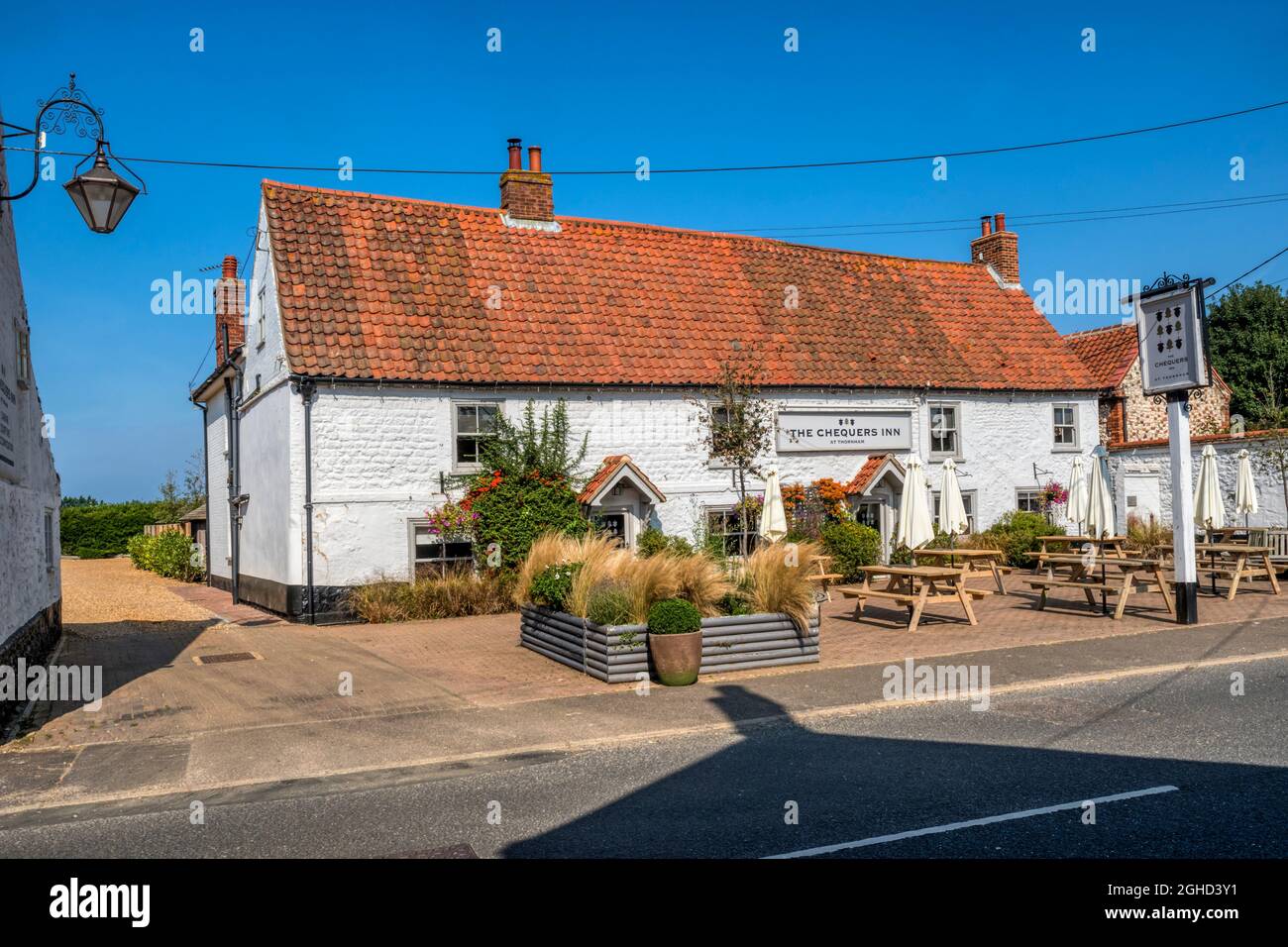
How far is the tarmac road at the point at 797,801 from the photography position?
583 cm

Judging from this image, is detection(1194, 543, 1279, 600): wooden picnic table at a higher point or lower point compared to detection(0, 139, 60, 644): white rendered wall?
lower

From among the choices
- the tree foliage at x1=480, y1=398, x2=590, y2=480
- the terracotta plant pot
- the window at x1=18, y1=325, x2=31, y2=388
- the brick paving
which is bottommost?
the brick paving

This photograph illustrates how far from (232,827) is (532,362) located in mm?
14533

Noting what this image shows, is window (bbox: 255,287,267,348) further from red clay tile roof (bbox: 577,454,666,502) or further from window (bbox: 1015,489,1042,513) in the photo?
window (bbox: 1015,489,1042,513)

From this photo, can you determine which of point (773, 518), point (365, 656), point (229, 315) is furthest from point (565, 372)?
point (229, 315)

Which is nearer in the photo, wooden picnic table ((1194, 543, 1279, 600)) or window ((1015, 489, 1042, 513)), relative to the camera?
wooden picnic table ((1194, 543, 1279, 600))

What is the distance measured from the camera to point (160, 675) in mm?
12508

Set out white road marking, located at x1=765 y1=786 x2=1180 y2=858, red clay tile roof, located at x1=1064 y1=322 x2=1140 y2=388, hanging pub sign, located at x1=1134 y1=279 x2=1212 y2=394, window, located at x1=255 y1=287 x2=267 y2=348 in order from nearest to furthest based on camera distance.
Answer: white road marking, located at x1=765 y1=786 x2=1180 y2=858
hanging pub sign, located at x1=1134 y1=279 x2=1212 y2=394
window, located at x1=255 y1=287 x2=267 y2=348
red clay tile roof, located at x1=1064 y1=322 x2=1140 y2=388

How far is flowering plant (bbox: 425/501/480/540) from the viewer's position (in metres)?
19.0

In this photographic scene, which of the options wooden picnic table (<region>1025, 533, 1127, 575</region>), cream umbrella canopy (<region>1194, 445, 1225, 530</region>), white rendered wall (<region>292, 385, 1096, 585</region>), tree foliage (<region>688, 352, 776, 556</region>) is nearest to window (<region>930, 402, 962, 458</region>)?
white rendered wall (<region>292, 385, 1096, 585</region>)

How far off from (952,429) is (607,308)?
9.23 m

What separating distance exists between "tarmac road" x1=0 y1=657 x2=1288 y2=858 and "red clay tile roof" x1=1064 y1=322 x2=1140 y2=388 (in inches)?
927

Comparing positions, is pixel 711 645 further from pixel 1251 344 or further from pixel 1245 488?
→ pixel 1251 344

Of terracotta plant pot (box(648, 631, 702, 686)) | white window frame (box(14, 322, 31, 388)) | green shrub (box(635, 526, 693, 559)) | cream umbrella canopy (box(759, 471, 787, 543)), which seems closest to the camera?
terracotta plant pot (box(648, 631, 702, 686))
